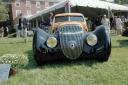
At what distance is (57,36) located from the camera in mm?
9219

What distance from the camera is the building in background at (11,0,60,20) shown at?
75.7 m

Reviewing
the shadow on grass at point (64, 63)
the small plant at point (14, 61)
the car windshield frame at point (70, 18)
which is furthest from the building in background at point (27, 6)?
the small plant at point (14, 61)

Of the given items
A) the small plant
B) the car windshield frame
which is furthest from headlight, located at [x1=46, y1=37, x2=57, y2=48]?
the car windshield frame

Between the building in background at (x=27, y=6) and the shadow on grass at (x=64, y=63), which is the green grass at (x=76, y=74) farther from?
the building in background at (x=27, y=6)

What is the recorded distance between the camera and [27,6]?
260ft

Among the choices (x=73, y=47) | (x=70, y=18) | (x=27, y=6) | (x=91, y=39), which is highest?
(x=70, y=18)

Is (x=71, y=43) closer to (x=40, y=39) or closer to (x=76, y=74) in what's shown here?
(x=40, y=39)

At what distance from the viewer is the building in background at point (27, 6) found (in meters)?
75.7

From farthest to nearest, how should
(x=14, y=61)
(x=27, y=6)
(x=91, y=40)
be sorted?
1. (x=27, y=6)
2. (x=91, y=40)
3. (x=14, y=61)

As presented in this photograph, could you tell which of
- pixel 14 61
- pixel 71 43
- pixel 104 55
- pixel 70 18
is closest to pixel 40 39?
pixel 71 43

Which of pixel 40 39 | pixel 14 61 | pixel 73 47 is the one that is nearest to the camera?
pixel 14 61

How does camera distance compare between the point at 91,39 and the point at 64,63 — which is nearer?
the point at 91,39

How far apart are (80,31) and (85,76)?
1.93 meters

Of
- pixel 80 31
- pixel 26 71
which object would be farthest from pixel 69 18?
pixel 26 71
